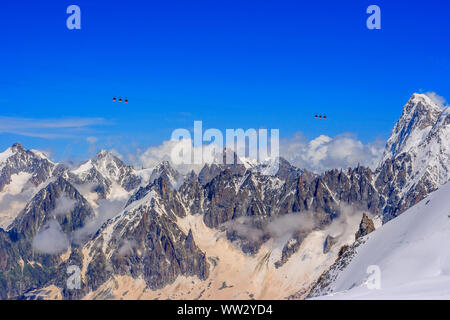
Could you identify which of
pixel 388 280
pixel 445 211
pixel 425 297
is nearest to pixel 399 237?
pixel 445 211

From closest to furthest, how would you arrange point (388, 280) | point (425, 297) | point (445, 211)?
point (425, 297)
point (388, 280)
point (445, 211)

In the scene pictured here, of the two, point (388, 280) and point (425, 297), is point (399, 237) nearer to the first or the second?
point (388, 280)
